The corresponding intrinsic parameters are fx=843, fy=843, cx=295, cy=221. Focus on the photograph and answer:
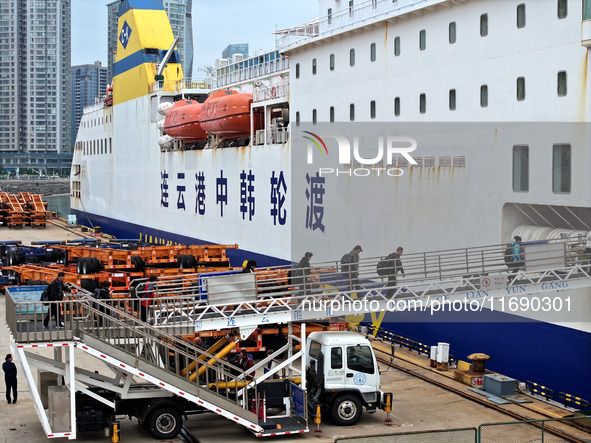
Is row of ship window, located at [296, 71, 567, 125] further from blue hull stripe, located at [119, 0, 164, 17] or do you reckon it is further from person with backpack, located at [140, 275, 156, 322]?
blue hull stripe, located at [119, 0, 164, 17]

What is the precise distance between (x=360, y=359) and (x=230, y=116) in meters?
21.6

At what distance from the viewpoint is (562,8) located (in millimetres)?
17156

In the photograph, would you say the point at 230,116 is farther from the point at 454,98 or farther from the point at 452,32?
the point at 454,98

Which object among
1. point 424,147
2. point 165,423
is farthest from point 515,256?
point 165,423

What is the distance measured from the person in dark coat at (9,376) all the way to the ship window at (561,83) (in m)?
12.3

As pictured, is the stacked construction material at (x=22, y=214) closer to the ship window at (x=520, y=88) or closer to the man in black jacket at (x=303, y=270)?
the man in black jacket at (x=303, y=270)

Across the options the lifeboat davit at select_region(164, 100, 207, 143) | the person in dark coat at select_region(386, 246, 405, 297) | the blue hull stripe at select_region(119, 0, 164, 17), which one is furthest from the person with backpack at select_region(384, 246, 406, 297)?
the blue hull stripe at select_region(119, 0, 164, 17)

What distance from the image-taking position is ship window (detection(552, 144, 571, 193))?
55.3 feet

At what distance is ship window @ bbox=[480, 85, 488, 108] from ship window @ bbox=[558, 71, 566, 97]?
7.97 ft

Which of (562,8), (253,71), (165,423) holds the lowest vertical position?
(165,423)

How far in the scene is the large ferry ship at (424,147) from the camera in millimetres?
17250

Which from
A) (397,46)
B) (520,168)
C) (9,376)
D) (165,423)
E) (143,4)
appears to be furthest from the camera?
(143,4)

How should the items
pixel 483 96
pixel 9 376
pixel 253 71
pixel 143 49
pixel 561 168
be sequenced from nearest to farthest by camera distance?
1. pixel 9 376
2. pixel 561 168
3. pixel 483 96
4. pixel 253 71
5. pixel 143 49

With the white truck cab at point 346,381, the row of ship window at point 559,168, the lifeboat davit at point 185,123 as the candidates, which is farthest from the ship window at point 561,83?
the lifeboat davit at point 185,123
